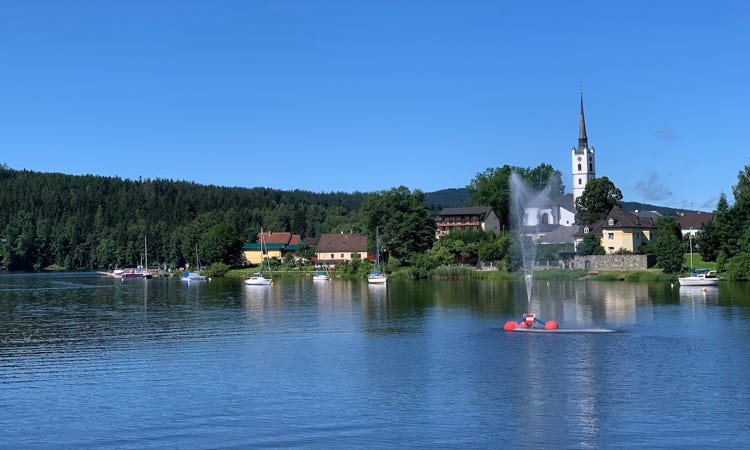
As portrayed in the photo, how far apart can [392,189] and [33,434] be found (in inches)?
4215

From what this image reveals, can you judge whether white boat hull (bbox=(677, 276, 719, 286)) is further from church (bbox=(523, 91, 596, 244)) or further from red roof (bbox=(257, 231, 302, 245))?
red roof (bbox=(257, 231, 302, 245))

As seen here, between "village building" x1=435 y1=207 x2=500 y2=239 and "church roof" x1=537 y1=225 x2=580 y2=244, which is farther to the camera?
"village building" x1=435 y1=207 x2=500 y2=239

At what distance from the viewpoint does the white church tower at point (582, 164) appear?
165m

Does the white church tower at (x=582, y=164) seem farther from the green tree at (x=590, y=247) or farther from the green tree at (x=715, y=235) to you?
the green tree at (x=715, y=235)

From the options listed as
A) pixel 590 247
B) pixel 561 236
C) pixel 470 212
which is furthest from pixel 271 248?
pixel 590 247

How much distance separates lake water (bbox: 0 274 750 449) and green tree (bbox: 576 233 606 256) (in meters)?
53.3

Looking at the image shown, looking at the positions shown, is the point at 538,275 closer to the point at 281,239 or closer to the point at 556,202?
the point at 556,202

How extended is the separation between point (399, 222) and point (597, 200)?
35403 mm

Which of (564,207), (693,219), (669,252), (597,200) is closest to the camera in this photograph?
(669,252)

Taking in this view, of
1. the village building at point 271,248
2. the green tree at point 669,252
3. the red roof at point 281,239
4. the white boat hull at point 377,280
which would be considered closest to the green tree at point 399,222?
the white boat hull at point 377,280

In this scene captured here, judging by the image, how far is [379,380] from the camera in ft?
112

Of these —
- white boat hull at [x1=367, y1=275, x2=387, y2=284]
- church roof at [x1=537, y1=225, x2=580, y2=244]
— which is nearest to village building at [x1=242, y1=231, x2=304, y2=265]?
church roof at [x1=537, y1=225, x2=580, y2=244]

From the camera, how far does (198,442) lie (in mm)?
24781

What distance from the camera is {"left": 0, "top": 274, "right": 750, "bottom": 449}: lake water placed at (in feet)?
83.9
